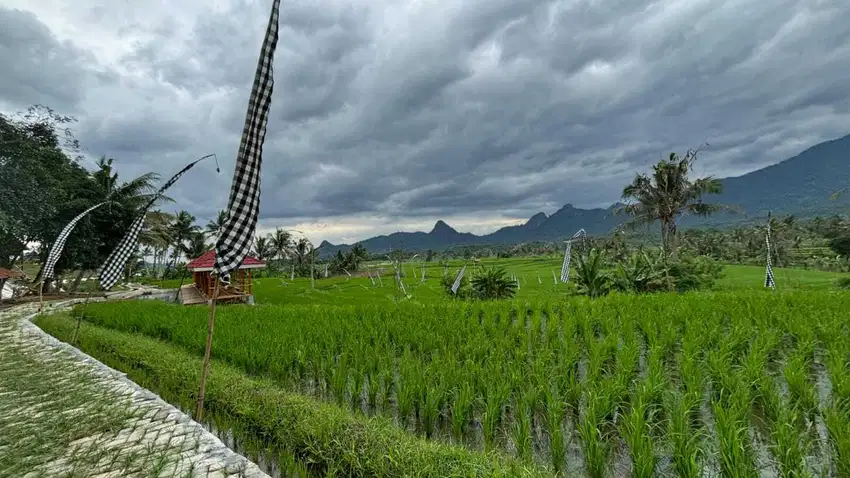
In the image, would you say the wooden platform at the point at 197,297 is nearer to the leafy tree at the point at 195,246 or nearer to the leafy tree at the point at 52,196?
the leafy tree at the point at 52,196

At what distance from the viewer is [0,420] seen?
4.36 m

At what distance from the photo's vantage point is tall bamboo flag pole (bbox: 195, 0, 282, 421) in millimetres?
3893

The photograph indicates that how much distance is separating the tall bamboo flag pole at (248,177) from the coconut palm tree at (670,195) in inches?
787

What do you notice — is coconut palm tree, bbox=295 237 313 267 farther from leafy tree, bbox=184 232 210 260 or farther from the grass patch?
the grass patch

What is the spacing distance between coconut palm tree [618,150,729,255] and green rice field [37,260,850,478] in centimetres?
1297

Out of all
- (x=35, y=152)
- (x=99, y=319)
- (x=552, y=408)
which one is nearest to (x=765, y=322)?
(x=552, y=408)

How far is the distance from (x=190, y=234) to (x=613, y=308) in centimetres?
4245

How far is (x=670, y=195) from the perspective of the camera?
65.5ft

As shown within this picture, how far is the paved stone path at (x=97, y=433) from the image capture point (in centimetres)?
312

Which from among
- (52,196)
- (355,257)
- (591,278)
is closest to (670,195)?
(591,278)

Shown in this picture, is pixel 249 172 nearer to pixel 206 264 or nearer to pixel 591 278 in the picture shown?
pixel 591 278

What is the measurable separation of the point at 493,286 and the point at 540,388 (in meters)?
11.7

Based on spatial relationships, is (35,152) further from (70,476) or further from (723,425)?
(723,425)

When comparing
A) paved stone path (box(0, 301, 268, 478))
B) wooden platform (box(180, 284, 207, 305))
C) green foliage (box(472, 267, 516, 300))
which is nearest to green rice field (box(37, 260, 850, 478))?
paved stone path (box(0, 301, 268, 478))
